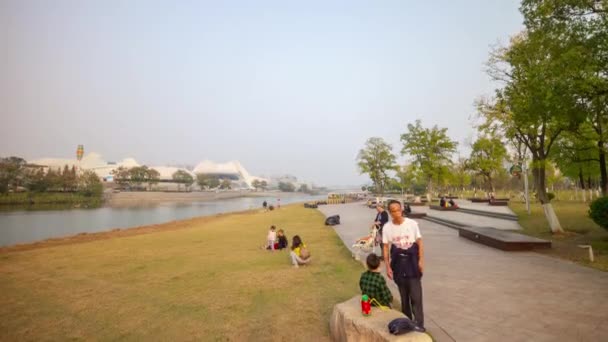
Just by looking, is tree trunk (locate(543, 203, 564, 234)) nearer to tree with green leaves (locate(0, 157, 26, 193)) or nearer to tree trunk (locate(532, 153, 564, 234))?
tree trunk (locate(532, 153, 564, 234))

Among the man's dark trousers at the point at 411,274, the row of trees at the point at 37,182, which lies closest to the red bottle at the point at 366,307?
the man's dark trousers at the point at 411,274

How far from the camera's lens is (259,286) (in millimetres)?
6992

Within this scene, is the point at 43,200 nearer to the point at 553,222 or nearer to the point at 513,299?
the point at 513,299

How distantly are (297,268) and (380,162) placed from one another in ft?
134

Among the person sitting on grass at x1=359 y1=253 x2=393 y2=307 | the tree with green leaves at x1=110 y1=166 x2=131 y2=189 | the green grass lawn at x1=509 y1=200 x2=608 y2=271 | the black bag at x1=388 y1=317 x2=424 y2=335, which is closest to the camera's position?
the black bag at x1=388 y1=317 x2=424 y2=335

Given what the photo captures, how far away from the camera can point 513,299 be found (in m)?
5.39

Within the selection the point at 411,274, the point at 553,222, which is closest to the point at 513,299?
the point at 411,274

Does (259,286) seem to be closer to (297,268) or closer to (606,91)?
(297,268)

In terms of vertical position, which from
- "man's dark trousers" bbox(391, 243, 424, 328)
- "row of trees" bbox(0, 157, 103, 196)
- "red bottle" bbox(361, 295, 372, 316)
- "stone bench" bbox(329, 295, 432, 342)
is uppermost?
"row of trees" bbox(0, 157, 103, 196)

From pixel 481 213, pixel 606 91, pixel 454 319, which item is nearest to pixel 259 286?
pixel 454 319

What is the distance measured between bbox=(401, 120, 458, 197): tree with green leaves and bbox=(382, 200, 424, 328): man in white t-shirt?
3356cm

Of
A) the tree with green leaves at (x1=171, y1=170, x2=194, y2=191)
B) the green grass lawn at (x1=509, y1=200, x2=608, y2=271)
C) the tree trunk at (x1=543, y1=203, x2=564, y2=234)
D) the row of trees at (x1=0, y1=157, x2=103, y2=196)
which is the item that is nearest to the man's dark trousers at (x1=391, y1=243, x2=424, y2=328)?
the green grass lawn at (x1=509, y1=200, x2=608, y2=271)

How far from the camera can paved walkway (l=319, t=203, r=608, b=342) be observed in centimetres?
414

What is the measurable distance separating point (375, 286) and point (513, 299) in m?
3.25
